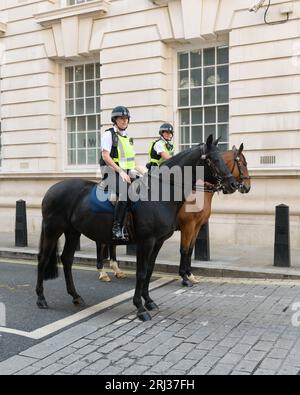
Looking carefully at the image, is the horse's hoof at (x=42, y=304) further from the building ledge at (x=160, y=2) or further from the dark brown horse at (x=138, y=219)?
the building ledge at (x=160, y=2)

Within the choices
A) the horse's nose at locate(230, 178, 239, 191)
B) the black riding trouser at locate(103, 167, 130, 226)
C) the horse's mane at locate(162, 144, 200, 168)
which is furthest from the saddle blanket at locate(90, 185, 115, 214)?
the horse's nose at locate(230, 178, 239, 191)

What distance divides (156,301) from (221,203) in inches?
196

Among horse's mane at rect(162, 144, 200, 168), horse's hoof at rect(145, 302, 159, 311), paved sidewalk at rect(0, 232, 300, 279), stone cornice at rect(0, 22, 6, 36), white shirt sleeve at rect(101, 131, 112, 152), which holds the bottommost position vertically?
horse's hoof at rect(145, 302, 159, 311)

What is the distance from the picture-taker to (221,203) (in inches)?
429

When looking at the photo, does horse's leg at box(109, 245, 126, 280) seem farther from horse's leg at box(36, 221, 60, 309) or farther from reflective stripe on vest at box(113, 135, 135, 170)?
reflective stripe on vest at box(113, 135, 135, 170)

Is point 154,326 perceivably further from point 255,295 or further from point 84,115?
point 84,115

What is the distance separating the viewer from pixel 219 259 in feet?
28.7

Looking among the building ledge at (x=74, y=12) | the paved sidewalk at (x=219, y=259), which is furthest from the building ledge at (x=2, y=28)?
the paved sidewalk at (x=219, y=259)

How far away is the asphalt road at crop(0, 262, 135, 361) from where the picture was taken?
191 inches

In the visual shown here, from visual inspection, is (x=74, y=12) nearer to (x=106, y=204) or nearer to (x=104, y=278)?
(x=104, y=278)

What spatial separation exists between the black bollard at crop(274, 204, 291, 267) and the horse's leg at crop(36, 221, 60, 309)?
3849 millimetres

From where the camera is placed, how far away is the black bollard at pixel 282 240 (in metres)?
8.05

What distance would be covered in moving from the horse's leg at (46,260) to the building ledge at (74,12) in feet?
25.5

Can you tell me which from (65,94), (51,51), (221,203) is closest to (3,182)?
(65,94)
